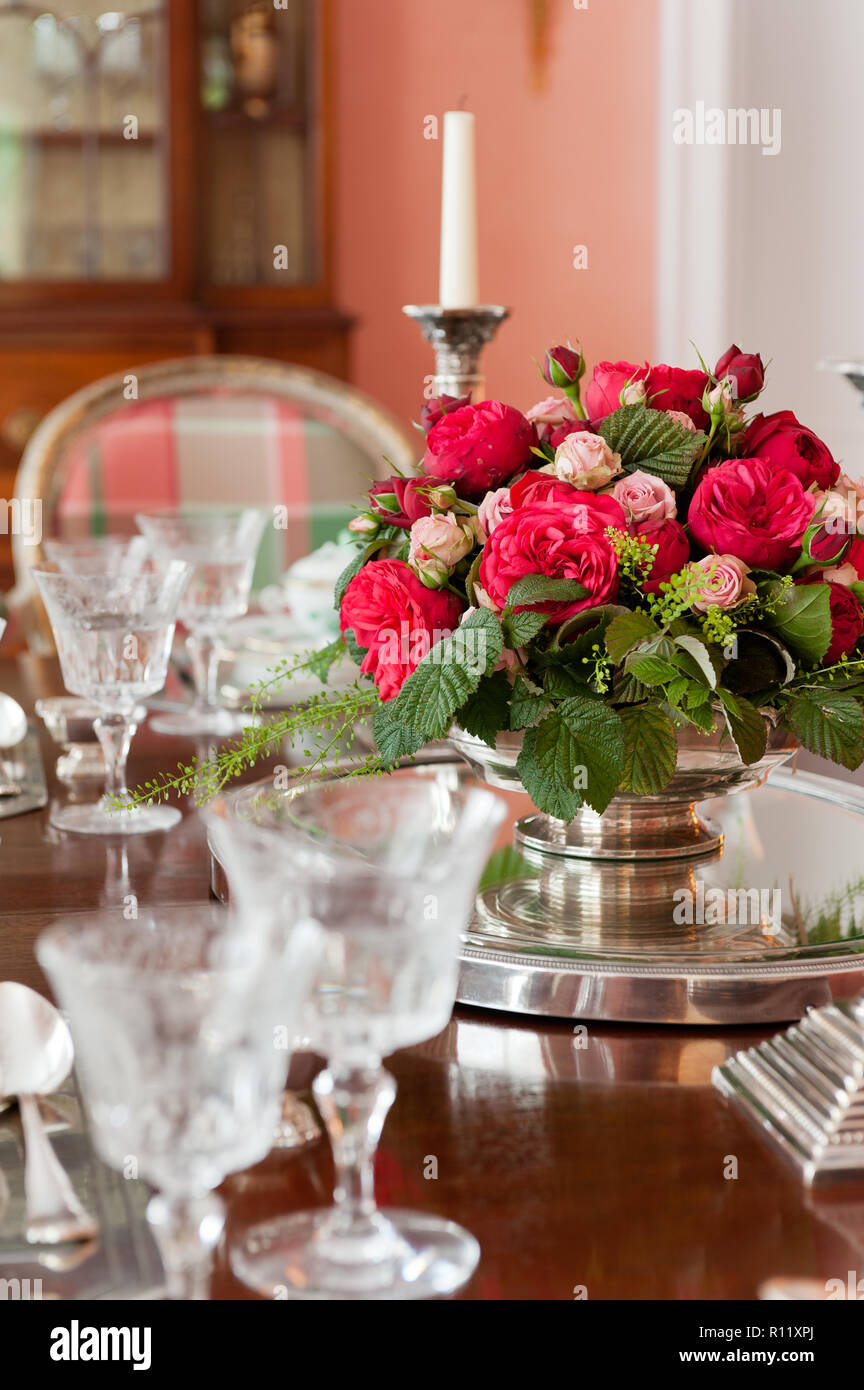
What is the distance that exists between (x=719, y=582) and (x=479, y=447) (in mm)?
176

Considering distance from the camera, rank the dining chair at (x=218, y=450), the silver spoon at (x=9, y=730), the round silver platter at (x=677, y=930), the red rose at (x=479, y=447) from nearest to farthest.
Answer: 1. the round silver platter at (x=677, y=930)
2. the red rose at (x=479, y=447)
3. the silver spoon at (x=9, y=730)
4. the dining chair at (x=218, y=450)

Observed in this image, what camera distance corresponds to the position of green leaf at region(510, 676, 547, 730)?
34.3 inches

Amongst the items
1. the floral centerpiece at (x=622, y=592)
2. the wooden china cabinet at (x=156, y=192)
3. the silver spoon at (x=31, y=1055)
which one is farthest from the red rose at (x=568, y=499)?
the wooden china cabinet at (x=156, y=192)

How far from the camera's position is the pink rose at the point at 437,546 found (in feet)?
2.97

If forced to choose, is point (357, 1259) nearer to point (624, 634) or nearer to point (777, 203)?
point (624, 634)

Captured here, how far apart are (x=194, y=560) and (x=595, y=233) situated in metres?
2.23

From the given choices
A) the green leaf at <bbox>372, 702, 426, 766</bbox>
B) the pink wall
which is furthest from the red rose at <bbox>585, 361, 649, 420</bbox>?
the pink wall

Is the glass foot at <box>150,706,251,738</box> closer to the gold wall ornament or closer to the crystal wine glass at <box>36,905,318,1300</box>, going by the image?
the crystal wine glass at <box>36,905,318,1300</box>

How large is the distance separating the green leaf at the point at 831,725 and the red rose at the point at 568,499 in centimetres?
14

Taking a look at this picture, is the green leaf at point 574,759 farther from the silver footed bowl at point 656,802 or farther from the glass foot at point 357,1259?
the glass foot at point 357,1259

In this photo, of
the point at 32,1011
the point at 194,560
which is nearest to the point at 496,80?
the point at 194,560

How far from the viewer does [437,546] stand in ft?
2.97

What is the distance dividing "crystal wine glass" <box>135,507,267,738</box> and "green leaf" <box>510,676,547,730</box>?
1.95 ft

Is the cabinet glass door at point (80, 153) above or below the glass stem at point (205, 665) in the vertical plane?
above
